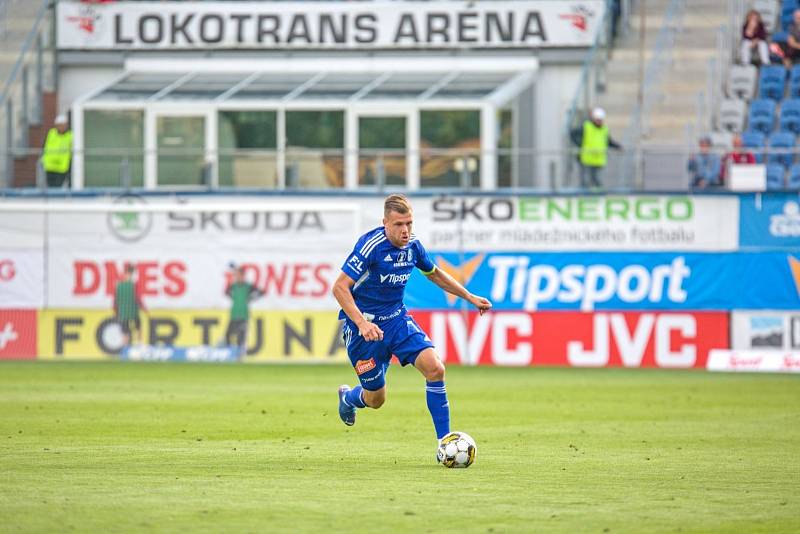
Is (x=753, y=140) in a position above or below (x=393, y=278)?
above

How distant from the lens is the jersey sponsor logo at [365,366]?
486 inches

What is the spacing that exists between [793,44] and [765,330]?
7.31 metres

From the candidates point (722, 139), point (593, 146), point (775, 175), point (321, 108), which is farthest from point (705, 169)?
point (321, 108)

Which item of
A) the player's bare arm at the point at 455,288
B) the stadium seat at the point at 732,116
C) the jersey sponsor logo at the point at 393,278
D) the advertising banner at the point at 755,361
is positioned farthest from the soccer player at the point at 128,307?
the jersey sponsor logo at the point at 393,278

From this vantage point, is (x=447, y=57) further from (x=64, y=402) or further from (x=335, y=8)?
(x=64, y=402)

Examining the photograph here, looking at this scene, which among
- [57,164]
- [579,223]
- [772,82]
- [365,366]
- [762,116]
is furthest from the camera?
[772,82]

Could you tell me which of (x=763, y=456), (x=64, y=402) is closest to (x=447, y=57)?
(x=64, y=402)

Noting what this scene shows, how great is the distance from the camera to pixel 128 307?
91.1ft

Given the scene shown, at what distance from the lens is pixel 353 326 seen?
40.4 ft

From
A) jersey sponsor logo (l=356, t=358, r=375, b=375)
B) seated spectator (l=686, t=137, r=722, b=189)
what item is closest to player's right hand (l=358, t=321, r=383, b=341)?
jersey sponsor logo (l=356, t=358, r=375, b=375)

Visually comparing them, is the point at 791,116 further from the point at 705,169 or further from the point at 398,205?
the point at 398,205

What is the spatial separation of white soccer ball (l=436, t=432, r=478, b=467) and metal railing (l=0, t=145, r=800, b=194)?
1734cm

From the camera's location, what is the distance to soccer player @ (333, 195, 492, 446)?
11.7 meters

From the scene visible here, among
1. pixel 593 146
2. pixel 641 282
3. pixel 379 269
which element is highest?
pixel 593 146
